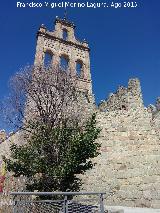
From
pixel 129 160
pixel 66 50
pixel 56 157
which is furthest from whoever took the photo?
pixel 66 50

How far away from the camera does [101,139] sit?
1569 cm

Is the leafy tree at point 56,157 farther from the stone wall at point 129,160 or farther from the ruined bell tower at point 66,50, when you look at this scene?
the ruined bell tower at point 66,50

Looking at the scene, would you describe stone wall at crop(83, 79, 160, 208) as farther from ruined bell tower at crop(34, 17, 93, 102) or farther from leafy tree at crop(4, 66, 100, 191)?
ruined bell tower at crop(34, 17, 93, 102)

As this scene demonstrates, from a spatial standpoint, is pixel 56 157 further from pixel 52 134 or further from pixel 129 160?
pixel 129 160

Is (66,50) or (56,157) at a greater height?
(66,50)

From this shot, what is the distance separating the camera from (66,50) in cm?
2655

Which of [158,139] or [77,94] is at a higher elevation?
[77,94]

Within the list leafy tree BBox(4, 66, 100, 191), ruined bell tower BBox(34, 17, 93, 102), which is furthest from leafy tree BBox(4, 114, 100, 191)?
ruined bell tower BBox(34, 17, 93, 102)

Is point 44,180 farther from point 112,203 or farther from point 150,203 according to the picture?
point 150,203

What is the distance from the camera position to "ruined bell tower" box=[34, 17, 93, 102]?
25016mm

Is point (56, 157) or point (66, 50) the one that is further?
point (66, 50)

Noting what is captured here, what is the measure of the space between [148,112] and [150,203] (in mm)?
5770

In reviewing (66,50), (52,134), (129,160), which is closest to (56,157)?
(52,134)

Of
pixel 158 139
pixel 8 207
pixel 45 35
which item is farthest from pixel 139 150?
pixel 45 35
